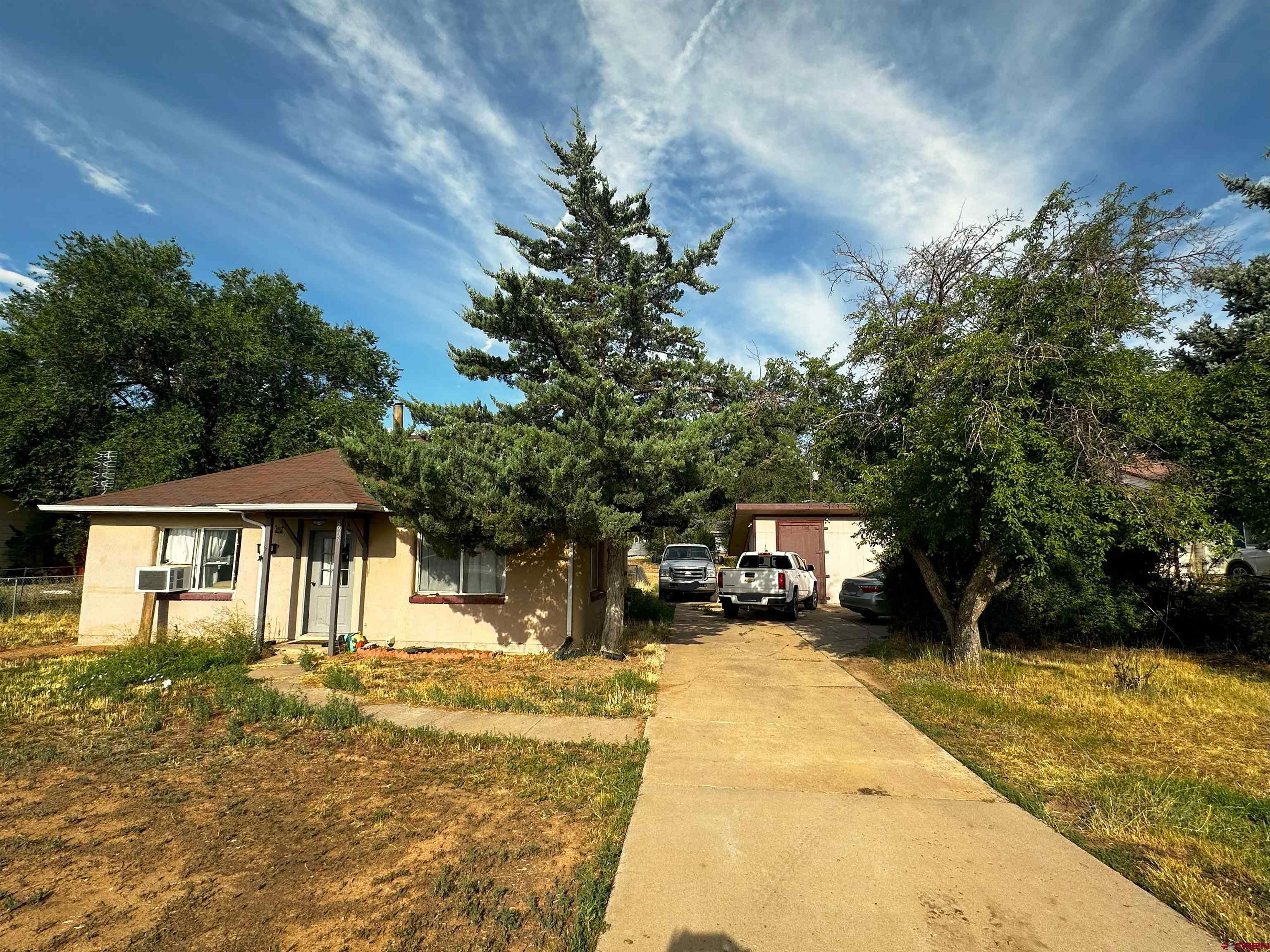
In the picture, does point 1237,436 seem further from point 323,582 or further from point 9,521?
point 9,521

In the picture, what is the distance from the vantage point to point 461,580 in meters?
11.2

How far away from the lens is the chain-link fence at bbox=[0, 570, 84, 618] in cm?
1518

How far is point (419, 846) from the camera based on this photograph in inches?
154

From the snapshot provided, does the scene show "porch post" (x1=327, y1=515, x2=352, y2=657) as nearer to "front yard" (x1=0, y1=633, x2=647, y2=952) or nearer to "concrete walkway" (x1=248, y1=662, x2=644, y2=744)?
"concrete walkway" (x1=248, y1=662, x2=644, y2=744)

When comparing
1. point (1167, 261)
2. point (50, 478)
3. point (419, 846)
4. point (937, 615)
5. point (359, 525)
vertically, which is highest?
point (1167, 261)

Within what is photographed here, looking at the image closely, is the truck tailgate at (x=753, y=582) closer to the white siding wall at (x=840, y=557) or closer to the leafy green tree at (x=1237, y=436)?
the white siding wall at (x=840, y=557)

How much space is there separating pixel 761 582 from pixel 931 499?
284 inches

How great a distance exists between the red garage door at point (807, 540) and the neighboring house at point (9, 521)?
102 feet

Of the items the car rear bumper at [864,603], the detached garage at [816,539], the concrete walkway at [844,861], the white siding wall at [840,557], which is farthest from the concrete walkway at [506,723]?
the white siding wall at [840,557]

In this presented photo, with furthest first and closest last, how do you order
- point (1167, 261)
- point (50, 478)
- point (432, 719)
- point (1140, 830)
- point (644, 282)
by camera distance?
point (50, 478), point (644, 282), point (1167, 261), point (432, 719), point (1140, 830)

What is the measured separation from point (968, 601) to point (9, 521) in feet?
124

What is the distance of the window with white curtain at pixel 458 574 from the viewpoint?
11.2m

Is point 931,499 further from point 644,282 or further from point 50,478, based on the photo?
point 50,478

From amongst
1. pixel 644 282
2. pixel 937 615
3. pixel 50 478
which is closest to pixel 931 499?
pixel 937 615
